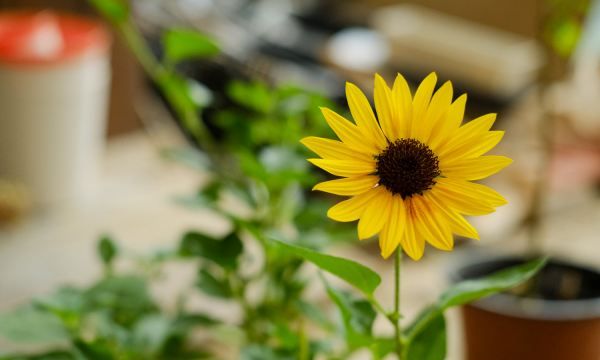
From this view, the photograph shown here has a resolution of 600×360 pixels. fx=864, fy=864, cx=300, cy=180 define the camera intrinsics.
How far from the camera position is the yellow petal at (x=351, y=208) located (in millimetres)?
401

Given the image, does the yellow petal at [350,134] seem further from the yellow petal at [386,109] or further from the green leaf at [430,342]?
the green leaf at [430,342]

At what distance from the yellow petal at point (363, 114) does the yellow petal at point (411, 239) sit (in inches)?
1.3

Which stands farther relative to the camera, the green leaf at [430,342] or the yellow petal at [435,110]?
the green leaf at [430,342]

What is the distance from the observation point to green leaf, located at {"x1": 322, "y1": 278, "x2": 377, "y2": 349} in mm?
541

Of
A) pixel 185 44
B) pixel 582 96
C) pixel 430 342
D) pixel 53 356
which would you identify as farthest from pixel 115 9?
pixel 582 96

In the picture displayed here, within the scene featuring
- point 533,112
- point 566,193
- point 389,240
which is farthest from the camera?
point 533,112

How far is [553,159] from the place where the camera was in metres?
1.52

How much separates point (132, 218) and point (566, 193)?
2.22 feet

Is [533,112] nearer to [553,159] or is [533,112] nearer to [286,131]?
[553,159]

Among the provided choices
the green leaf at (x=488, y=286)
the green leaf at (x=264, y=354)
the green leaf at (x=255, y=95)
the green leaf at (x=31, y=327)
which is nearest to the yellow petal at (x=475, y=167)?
the green leaf at (x=488, y=286)

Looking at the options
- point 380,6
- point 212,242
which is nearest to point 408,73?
point 212,242

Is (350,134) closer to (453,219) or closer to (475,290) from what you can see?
(453,219)

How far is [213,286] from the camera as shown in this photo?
2.52ft

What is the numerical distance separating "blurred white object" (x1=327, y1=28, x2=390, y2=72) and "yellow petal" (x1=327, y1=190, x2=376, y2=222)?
147 cm
